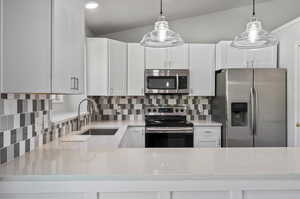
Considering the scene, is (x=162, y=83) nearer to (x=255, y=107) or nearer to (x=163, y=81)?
(x=163, y=81)

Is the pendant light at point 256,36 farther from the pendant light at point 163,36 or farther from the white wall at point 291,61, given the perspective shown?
the white wall at point 291,61

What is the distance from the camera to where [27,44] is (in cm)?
140

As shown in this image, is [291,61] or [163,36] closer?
[163,36]

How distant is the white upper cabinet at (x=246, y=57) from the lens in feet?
12.8

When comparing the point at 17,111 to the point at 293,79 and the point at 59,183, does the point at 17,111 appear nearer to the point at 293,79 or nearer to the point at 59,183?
the point at 59,183

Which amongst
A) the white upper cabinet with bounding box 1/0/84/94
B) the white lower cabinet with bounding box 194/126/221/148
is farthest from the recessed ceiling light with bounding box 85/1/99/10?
the white lower cabinet with bounding box 194/126/221/148

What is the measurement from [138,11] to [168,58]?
87 cm

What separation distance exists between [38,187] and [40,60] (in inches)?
26.3

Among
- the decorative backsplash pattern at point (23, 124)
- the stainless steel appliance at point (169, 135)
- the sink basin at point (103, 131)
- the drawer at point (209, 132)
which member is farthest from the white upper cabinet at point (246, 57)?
the decorative backsplash pattern at point (23, 124)

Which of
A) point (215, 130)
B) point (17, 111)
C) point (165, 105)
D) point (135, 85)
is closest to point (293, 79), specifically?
point (215, 130)

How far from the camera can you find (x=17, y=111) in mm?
1619

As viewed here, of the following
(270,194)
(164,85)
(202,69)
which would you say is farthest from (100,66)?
(270,194)

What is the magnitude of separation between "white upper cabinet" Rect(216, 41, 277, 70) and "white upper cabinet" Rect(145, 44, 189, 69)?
57 centimetres

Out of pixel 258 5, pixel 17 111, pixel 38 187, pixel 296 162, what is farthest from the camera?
pixel 258 5
